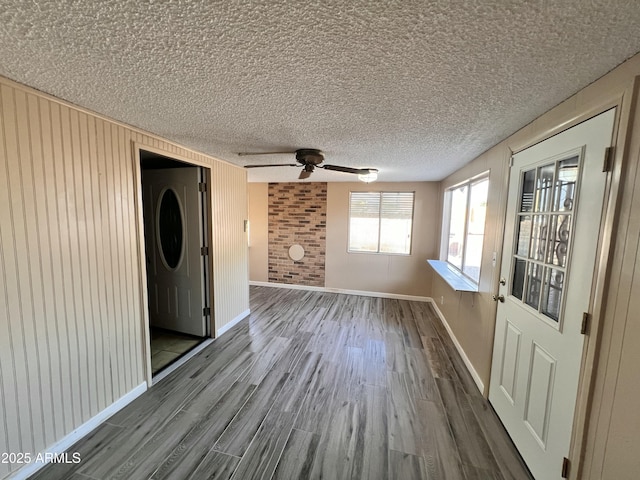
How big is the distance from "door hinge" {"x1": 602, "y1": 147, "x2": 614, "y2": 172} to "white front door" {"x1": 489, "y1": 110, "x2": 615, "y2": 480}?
0.02 meters

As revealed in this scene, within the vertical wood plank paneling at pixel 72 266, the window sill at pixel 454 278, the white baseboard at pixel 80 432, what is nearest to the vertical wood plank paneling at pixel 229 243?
the white baseboard at pixel 80 432

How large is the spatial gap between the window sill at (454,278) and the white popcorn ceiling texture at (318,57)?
62.8 inches

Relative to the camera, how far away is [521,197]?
6.15 ft

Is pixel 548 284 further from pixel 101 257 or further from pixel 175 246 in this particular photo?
pixel 175 246

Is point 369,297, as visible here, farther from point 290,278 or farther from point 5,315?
point 5,315

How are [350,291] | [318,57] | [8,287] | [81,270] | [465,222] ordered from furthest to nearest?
1. [350,291]
2. [465,222]
3. [81,270]
4. [8,287]
5. [318,57]

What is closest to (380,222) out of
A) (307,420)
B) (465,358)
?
(465,358)

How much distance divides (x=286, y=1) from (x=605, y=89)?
59.4 inches

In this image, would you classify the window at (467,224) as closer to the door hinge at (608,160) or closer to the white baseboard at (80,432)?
the door hinge at (608,160)

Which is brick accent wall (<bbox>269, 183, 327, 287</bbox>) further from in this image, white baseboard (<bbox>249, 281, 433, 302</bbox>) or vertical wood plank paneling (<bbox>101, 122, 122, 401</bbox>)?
vertical wood plank paneling (<bbox>101, 122, 122, 401</bbox>)

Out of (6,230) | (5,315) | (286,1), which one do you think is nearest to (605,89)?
(286,1)

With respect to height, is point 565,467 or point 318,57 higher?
point 318,57

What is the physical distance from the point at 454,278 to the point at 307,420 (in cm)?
243

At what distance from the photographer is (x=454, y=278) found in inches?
128
